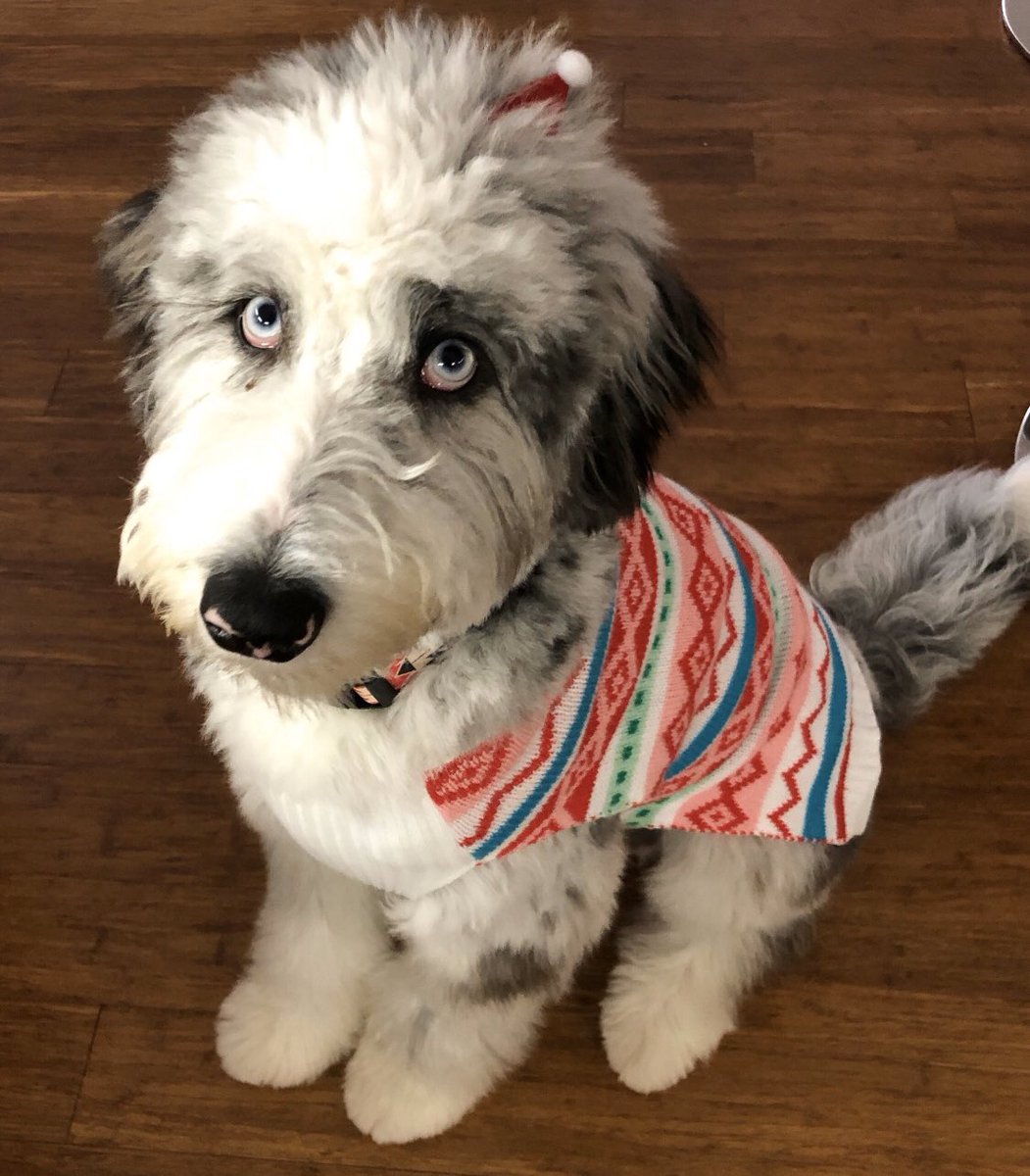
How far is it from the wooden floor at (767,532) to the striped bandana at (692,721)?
0.23m

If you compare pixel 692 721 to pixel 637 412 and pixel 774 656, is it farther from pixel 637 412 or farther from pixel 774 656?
pixel 637 412

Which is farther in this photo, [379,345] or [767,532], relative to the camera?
[767,532]

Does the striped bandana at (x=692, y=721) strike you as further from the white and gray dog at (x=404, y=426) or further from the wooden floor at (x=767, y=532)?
the wooden floor at (x=767, y=532)

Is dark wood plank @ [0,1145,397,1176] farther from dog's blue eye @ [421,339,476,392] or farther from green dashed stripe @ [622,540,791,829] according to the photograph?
dog's blue eye @ [421,339,476,392]

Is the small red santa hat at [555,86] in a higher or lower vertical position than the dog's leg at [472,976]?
higher

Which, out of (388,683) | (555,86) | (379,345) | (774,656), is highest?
(555,86)

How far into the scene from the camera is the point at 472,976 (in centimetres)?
126

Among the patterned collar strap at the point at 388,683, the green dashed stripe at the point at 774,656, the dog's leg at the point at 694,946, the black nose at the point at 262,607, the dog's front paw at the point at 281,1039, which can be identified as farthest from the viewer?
the dog's front paw at the point at 281,1039

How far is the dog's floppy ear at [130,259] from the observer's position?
99 cm

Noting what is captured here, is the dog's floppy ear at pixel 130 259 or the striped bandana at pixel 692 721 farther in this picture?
the striped bandana at pixel 692 721

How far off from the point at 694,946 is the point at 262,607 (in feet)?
2.97

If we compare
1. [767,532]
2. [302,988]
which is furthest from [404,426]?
[767,532]

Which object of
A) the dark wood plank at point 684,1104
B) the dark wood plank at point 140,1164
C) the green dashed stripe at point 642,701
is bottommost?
the dark wood plank at point 140,1164

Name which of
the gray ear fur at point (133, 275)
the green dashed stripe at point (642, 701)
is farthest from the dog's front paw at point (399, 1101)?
the gray ear fur at point (133, 275)
